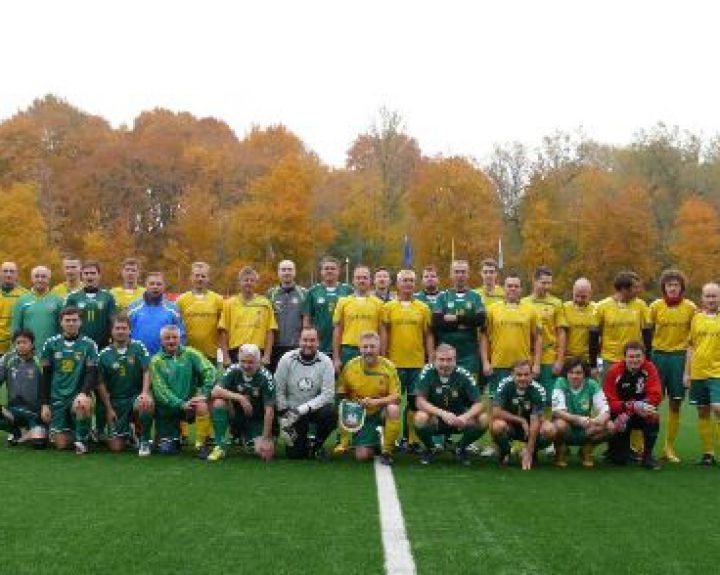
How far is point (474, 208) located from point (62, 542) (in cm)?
3795

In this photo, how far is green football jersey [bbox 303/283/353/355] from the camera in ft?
33.4

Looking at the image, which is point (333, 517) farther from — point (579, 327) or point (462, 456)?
point (579, 327)

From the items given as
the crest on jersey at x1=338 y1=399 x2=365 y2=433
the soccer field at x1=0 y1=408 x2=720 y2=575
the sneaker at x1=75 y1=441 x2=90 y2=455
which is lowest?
the soccer field at x1=0 y1=408 x2=720 y2=575

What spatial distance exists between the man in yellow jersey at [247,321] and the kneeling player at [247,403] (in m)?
0.72

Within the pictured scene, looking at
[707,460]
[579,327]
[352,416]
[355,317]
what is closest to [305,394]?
[352,416]

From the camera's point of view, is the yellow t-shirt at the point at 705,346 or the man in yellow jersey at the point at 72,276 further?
the man in yellow jersey at the point at 72,276

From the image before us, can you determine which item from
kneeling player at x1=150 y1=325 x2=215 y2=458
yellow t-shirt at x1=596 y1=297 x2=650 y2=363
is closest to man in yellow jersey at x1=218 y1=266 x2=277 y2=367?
kneeling player at x1=150 y1=325 x2=215 y2=458

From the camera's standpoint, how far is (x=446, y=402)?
8.86 m

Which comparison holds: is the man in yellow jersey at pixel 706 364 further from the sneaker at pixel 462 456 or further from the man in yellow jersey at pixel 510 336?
the sneaker at pixel 462 456

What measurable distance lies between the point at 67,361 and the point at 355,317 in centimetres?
280

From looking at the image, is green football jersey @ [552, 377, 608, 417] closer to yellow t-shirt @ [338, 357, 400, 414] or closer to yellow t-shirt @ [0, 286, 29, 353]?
yellow t-shirt @ [338, 357, 400, 414]

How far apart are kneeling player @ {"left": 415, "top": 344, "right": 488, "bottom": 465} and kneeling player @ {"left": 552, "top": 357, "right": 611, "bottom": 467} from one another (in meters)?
0.67

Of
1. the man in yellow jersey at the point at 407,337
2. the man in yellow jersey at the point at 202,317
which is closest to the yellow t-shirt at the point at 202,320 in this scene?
the man in yellow jersey at the point at 202,317

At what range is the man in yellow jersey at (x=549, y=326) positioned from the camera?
384 inches
